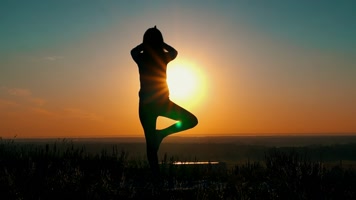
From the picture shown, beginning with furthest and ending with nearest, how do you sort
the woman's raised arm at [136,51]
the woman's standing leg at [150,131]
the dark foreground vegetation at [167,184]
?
the woman's raised arm at [136,51], the woman's standing leg at [150,131], the dark foreground vegetation at [167,184]

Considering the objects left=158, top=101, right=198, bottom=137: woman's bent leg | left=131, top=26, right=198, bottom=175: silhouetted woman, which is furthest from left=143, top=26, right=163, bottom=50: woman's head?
left=158, top=101, right=198, bottom=137: woman's bent leg

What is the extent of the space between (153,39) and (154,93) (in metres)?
0.99

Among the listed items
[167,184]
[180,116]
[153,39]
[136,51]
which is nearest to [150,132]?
[180,116]

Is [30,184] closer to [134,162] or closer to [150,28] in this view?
[150,28]

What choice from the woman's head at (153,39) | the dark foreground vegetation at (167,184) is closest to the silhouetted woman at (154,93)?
the woman's head at (153,39)

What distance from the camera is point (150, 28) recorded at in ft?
29.2

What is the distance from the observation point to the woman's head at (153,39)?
8805 mm

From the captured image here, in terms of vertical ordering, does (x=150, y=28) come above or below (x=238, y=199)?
above

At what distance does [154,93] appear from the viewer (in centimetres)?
855

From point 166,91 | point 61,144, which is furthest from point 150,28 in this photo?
point 61,144

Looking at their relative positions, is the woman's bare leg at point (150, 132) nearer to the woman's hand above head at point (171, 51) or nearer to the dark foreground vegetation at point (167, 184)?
the dark foreground vegetation at point (167, 184)

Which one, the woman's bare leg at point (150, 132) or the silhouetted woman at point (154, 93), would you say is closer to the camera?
the silhouetted woman at point (154, 93)

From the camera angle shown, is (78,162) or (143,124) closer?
(143,124)

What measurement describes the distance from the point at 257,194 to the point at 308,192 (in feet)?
2.27
